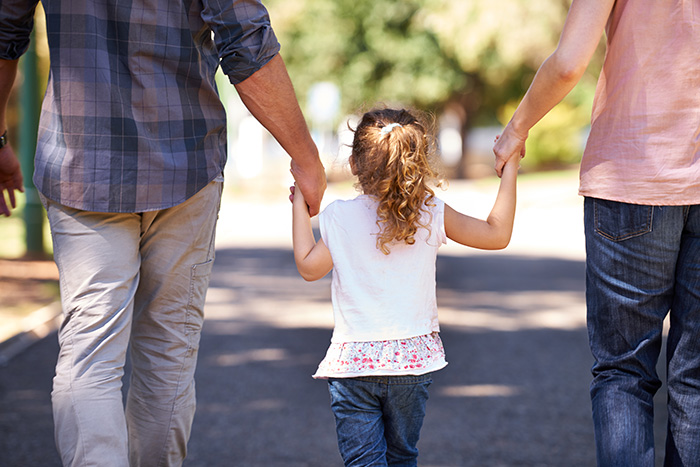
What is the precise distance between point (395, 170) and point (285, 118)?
16.0 inches

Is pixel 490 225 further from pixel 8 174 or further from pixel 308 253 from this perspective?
pixel 8 174

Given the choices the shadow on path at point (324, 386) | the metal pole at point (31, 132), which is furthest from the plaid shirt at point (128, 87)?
the metal pole at point (31, 132)

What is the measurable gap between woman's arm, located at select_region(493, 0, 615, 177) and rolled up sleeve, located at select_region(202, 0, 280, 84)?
0.82 metres

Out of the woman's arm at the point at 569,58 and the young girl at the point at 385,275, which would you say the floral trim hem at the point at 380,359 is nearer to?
the young girl at the point at 385,275

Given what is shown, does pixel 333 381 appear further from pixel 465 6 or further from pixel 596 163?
pixel 465 6

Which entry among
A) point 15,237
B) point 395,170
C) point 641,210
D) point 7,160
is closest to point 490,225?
point 395,170

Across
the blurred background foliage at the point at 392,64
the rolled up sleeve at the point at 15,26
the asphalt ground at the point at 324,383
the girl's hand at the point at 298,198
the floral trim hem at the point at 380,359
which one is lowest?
the asphalt ground at the point at 324,383

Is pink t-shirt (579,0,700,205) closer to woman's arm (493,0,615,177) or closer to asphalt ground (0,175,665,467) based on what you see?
woman's arm (493,0,615,177)

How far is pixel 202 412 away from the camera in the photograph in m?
4.56

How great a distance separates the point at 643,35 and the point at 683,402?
1.10 metres

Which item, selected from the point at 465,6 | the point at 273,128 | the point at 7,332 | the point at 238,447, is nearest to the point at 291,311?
the point at 7,332

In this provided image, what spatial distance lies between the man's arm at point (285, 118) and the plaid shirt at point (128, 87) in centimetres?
5

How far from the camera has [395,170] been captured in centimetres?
265

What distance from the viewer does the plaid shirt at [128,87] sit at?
255cm
